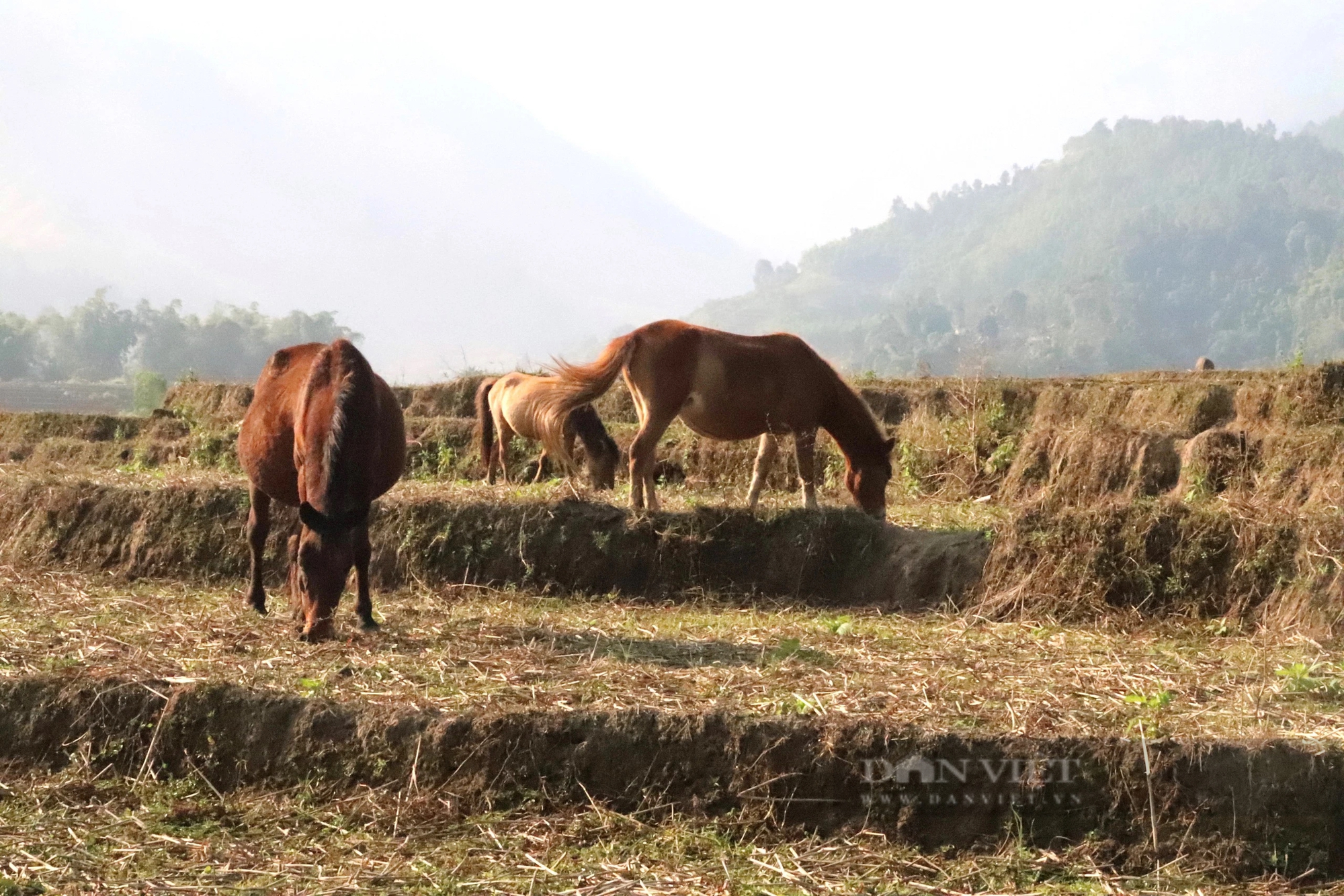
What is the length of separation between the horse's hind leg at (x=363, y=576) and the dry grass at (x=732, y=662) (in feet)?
0.36

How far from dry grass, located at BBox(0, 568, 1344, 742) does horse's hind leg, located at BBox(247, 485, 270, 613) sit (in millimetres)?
198

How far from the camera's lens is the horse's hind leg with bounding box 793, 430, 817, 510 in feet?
37.8

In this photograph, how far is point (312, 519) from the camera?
764 cm

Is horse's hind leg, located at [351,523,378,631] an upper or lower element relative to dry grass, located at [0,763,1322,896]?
upper

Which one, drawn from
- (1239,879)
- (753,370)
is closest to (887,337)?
(753,370)

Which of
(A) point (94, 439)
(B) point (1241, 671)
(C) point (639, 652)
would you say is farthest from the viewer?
(A) point (94, 439)

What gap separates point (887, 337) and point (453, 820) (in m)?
103

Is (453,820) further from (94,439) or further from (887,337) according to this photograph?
(887,337)

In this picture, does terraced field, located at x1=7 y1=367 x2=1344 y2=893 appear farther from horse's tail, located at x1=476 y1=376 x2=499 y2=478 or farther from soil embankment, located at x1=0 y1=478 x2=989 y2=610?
horse's tail, located at x1=476 y1=376 x2=499 y2=478

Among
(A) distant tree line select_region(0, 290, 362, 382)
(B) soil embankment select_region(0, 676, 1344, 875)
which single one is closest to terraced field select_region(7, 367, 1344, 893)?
(B) soil embankment select_region(0, 676, 1344, 875)

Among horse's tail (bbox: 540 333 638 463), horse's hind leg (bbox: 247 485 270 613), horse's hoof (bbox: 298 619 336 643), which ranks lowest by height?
horse's hoof (bbox: 298 619 336 643)

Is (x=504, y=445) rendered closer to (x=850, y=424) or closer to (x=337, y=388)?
(x=850, y=424)

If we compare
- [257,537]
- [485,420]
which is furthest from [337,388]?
[485,420]

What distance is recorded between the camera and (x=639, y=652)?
771cm
